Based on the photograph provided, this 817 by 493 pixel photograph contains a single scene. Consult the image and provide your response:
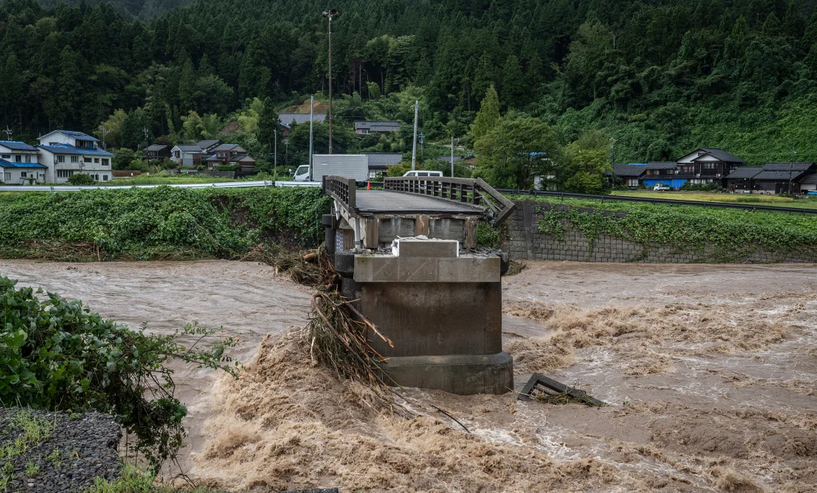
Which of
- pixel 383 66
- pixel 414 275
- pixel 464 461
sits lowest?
pixel 464 461

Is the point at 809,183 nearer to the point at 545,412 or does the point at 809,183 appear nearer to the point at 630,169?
the point at 630,169

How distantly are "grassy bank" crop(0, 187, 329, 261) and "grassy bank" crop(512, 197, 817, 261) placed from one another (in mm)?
11283

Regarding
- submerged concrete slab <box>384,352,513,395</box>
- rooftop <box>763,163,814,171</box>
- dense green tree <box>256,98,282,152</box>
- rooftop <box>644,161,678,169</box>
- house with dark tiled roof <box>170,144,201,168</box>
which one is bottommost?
submerged concrete slab <box>384,352,513,395</box>

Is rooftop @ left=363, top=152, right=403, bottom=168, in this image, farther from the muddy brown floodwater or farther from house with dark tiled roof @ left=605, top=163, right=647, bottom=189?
the muddy brown floodwater

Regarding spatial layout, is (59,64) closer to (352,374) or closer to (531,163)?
(531,163)

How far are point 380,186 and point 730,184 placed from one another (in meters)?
36.6

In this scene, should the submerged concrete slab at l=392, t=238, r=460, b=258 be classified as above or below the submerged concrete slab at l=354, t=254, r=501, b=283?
→ above

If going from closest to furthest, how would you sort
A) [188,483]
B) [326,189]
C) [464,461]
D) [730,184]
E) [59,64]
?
[188,483], [464,461], [326,189], [730,184], [59,64]

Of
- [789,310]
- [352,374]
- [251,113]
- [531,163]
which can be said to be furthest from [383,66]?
[352,374]

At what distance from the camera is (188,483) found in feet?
20.6

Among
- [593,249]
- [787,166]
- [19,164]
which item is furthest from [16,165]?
[787,166]

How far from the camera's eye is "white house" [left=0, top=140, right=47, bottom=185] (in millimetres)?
53138

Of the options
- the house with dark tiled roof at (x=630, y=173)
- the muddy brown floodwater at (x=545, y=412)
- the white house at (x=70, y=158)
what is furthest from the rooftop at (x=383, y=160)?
the muddy brown floodwater at (x=545, y=412)

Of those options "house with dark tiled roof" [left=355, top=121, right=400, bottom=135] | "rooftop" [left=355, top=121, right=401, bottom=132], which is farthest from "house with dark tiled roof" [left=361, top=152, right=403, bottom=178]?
"rooftop" [left=355, top=121, right=401, bottom=132]
